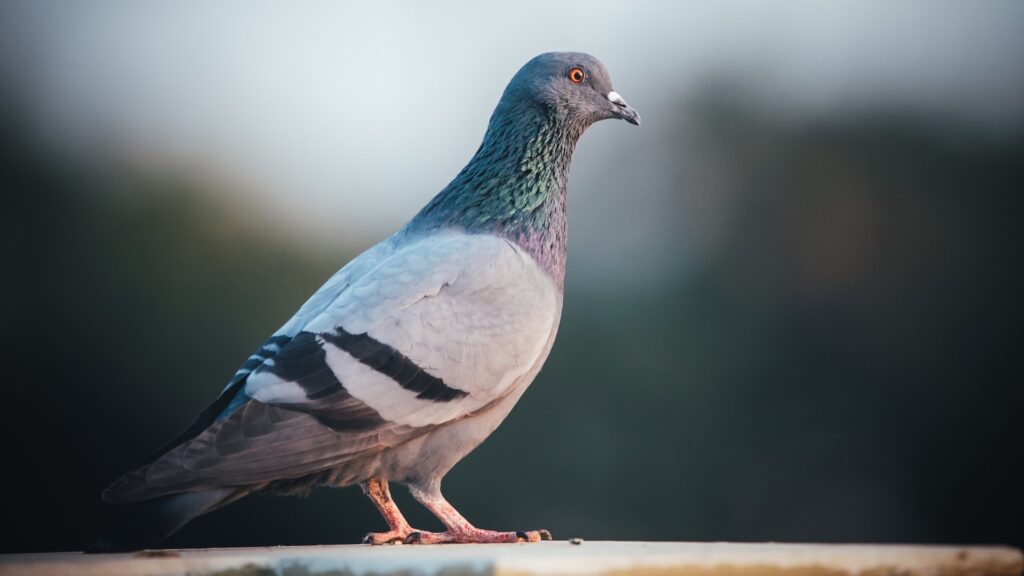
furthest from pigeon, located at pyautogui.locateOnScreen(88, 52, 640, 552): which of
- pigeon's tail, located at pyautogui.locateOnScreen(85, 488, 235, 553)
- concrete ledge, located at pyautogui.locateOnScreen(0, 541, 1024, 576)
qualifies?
concrete ledge, located at pyautogui.locateOnScreen(0, 541, 1024, 576)

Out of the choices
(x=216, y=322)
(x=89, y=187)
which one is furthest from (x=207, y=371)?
(x=89, y=187)

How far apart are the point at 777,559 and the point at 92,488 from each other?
7.36 metres

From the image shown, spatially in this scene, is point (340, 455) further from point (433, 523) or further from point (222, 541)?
point (222, 541)

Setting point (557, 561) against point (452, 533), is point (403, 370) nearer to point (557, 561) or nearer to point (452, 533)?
point (452, 533)

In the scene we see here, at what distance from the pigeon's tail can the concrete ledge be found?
78mm

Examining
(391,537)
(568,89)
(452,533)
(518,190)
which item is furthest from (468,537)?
(568,89)

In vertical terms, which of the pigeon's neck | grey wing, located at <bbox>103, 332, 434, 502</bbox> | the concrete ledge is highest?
the pigeon's neck

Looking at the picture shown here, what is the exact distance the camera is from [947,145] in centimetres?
1403

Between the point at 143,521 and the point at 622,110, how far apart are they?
8.85 ft

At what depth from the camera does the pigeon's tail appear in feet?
10.7

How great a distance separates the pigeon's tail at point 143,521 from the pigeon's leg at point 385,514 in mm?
827

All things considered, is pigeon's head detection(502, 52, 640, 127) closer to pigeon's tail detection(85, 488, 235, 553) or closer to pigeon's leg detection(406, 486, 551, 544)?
pigeon's leg detection(406, 486, 551, 544)

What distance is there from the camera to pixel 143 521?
10.8 feet

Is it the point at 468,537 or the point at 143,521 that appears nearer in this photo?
the point at 143,521
